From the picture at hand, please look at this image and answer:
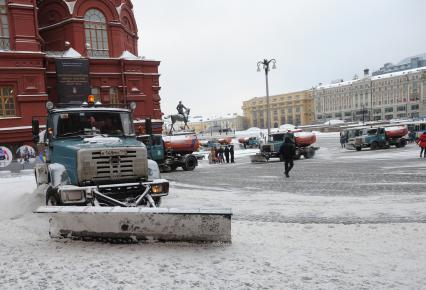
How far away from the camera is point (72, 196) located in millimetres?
6277

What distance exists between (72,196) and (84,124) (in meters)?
2.22

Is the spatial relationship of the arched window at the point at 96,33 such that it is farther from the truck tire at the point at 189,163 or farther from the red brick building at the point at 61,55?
the truck tire at the point at 189,163

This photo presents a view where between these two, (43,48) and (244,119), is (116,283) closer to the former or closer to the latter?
(43,48)

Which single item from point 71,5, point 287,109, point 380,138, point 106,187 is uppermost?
point 71,5

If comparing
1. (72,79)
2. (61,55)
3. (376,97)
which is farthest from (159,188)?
(376,97)

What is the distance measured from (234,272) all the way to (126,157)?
11.5ft

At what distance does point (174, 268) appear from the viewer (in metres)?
4.53

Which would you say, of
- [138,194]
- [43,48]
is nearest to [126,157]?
[138,194]

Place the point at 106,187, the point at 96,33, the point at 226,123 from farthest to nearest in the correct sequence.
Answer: the point at 226,123 → the point at 96,33 → the point at 106,187

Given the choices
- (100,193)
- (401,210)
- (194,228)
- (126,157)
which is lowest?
(401,210)

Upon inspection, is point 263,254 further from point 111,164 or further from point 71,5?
point 71,5

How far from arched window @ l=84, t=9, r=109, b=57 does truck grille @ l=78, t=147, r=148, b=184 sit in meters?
24.6

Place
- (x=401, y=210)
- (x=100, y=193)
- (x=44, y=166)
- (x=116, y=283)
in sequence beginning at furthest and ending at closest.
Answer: (x=44, y=166) → (x=401, y=210) → (x=100, y=193) → (x=116, y=283)

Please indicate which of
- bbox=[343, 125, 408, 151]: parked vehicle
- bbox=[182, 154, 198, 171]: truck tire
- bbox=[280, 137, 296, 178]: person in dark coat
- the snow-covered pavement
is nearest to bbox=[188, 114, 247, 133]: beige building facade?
bbox=[343, 125, 408, 151]: parked vehicle
